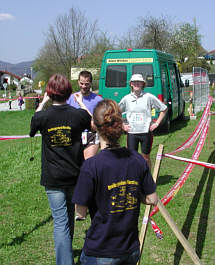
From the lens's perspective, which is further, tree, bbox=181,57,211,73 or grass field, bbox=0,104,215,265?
tree, bbox=181,57,211,73

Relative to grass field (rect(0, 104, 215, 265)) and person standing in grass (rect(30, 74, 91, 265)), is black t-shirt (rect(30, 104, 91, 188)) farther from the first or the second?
grass field (rect(0, 104, 215, 265))

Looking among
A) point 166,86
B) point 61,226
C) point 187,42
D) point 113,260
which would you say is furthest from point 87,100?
point 187,42

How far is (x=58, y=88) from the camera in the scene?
3.37m

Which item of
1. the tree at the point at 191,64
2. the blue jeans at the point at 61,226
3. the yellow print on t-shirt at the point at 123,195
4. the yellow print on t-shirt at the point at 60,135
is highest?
the tree at the point at 191,64

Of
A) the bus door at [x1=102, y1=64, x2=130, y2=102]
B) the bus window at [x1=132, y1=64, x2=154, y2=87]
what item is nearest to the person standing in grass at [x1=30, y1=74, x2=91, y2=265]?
the bus window at [x1=132, y1=64, x2=154, y2=87]

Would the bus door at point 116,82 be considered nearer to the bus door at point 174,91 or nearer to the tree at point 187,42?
the bus door at point 174,91

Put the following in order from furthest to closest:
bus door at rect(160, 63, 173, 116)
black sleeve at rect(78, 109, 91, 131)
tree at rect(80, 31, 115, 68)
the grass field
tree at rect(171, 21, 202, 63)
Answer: tree at rect(171, 21, 202, 63)
tree at rect(80, 31, 115, 68)
bus door at rect(160, 63, 173, 116)
the grass field
black sleeve at rect(78, 109, 91, 131)

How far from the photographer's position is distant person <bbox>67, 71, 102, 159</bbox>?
4859mm

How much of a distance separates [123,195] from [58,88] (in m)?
1.34

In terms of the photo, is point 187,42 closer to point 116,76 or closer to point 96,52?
point 96,52

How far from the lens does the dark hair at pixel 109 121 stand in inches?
92.6

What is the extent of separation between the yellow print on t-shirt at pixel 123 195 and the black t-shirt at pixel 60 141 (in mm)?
1110

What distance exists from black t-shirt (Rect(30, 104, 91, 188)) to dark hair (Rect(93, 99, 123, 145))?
1.04m

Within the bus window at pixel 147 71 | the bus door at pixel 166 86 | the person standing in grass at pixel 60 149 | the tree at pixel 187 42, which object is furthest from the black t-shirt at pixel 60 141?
the tree at pixel 187 42
